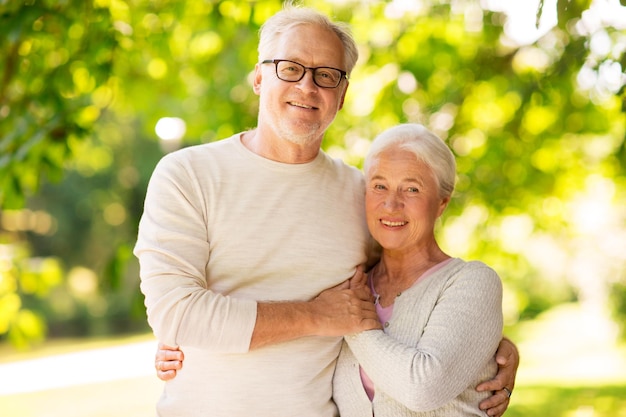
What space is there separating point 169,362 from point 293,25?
1194 mm

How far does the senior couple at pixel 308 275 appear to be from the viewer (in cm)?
223

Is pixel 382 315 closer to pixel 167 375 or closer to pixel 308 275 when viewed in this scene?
pixel 308 275

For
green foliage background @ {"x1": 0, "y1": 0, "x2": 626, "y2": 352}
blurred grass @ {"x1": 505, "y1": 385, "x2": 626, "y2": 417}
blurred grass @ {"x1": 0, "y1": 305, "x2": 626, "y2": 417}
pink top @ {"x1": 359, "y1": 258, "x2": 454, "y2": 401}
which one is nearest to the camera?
pink top @ {"x1": 359, "y1": 258, "x2": 454, "y2": 401}

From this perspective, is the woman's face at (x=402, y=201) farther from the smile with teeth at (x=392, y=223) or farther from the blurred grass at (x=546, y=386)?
the blurred grass at (x=546, y=386)

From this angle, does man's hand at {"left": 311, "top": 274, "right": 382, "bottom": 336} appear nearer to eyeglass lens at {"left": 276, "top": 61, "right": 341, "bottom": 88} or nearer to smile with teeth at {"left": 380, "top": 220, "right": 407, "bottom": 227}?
smile with teeth at {"left": 380, "top": 220, "right": 407, "bottom": 227}

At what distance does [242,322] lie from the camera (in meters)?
2.20

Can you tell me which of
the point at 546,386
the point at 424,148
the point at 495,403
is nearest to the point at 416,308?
the point at 495,403

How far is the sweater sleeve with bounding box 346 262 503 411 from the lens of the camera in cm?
220

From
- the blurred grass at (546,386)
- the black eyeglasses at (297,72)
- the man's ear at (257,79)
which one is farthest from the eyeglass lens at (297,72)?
the blurred grass at (546,386)

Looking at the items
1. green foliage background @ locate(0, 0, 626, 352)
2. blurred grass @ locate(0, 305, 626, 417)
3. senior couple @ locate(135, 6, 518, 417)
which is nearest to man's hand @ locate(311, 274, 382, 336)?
senior couple @ locate(135, 6, 518, 417)

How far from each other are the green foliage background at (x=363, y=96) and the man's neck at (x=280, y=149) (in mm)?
906

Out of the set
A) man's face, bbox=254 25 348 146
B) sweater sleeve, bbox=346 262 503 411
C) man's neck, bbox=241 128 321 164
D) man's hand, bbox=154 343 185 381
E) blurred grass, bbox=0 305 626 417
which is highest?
man's face, bbox=254 25 348 146

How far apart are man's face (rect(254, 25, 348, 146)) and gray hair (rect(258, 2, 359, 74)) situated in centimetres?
2

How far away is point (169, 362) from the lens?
7.98ft
